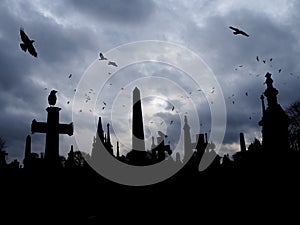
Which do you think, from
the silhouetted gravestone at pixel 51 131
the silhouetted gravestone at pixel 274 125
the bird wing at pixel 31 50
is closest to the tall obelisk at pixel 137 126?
the silhouetted gravestone at pixel 51 131

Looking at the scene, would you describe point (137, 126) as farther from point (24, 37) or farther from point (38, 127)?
point (24, 37)

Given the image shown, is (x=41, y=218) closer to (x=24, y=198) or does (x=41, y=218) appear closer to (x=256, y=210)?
(x=24, y=198)

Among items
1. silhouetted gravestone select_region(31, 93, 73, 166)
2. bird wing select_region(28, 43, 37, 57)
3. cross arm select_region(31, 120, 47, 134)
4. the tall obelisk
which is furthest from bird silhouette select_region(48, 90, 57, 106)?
the tall obelisk

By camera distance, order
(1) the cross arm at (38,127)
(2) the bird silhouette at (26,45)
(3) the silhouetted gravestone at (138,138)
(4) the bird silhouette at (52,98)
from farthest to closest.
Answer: (3) the silhouetted gravestone at (138,138), (4) the bird silhouette at (52,98), (1) the cross arm at (38,127), (2) the bird silhouette at (26,45)

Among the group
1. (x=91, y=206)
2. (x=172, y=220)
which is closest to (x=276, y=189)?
(x=172, y=220)

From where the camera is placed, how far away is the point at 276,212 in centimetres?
842

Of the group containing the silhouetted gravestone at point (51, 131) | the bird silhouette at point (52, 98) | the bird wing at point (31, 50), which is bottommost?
the silhouetted gravestone at point (51, 131)

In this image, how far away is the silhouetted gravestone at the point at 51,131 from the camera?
9711 mm

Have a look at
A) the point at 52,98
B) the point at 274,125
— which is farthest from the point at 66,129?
the point at 274,125

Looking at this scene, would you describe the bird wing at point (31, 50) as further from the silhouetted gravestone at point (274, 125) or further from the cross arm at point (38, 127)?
the silhouetted gravestone at point (274, 125)

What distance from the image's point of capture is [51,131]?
980 cm

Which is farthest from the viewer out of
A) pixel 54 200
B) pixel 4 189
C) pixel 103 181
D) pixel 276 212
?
pixel 103 181

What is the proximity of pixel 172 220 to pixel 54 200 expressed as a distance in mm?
3984

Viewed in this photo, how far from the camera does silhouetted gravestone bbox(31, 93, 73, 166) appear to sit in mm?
9711
